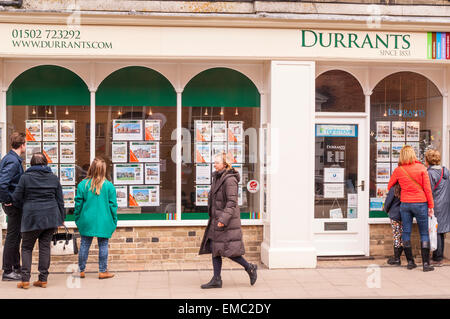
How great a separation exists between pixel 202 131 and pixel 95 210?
7.95ft

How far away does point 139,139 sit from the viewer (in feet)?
31.6

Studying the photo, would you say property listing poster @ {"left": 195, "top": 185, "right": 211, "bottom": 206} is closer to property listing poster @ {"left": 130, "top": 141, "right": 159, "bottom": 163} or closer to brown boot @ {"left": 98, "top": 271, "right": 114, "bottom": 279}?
property listing poster @ {"left": 130, "top": 141, "right": 159, "bottom": 163}

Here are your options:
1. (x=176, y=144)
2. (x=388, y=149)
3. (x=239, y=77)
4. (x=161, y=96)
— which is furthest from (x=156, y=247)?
(x=388, y=149)

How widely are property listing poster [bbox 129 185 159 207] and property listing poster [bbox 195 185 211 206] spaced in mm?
644

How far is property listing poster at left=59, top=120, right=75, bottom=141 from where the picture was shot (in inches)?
374

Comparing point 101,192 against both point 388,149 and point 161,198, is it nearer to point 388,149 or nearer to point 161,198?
point 161,198

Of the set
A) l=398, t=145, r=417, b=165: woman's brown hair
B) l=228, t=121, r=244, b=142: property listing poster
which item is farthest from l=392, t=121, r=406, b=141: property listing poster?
l=228, t=121, r=244, b=142: property listing poster

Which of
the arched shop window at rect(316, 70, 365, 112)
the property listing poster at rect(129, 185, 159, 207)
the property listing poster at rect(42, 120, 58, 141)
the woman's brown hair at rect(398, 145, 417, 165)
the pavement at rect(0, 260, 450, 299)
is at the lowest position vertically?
the pavement at rect(0, 260, 450, 299)

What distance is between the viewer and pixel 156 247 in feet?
31.1

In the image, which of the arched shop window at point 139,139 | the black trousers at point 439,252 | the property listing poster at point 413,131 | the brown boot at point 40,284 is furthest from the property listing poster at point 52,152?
the black trousers at point 439,252

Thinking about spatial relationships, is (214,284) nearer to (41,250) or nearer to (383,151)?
(41,250)

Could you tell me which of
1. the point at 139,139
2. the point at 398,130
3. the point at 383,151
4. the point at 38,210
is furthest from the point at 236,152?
the point at 38,210

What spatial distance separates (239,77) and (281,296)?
3865mm

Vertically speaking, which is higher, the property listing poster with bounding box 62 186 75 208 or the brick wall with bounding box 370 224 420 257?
the property listing poster with bounding box 62 186 75 208
